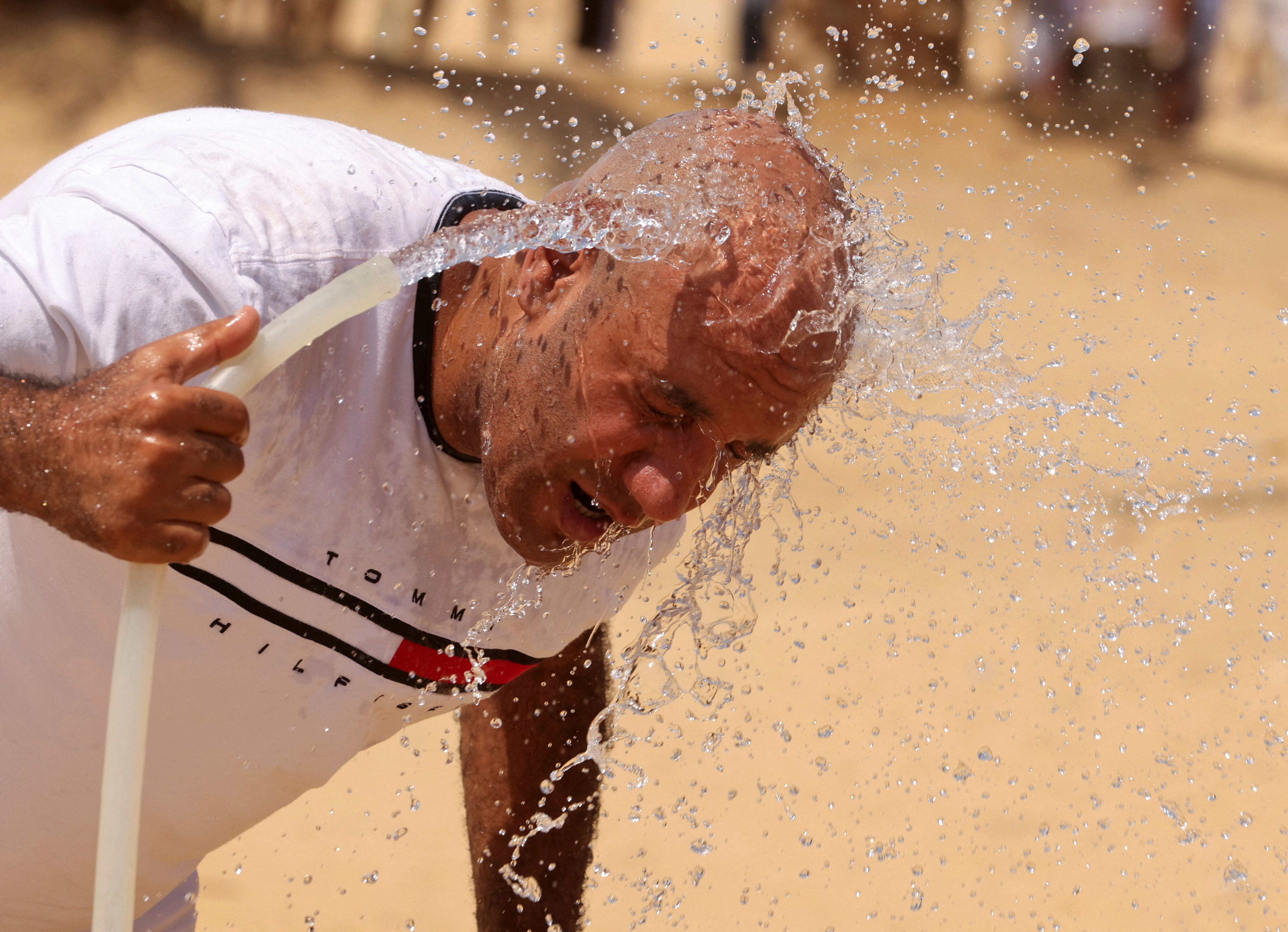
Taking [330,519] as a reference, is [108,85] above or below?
below

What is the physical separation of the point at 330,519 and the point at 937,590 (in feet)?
10.7

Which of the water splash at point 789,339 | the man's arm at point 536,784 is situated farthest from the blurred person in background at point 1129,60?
the man's arm at point 536,784

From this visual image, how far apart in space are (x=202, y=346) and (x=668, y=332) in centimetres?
51

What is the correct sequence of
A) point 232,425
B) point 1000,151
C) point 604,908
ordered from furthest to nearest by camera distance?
1. point 1000,151
2. point 604,908
3. point 232,425

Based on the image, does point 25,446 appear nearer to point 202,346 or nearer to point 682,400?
point 202,346

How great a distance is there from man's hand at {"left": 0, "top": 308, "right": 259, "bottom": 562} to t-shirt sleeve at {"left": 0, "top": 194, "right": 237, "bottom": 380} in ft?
0.26

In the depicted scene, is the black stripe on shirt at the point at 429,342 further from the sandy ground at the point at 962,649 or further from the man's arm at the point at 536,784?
the sandy ground at the point at 962,649

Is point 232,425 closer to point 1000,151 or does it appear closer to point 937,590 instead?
point 937,590

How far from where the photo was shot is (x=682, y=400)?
4.75 feet

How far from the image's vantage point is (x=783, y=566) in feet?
15.3

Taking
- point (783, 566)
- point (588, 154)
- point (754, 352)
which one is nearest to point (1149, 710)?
point (783, 566)

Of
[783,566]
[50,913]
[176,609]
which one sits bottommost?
[783,566]

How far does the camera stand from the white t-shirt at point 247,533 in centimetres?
130

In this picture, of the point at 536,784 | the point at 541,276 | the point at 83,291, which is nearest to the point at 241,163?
the point at 83,291
